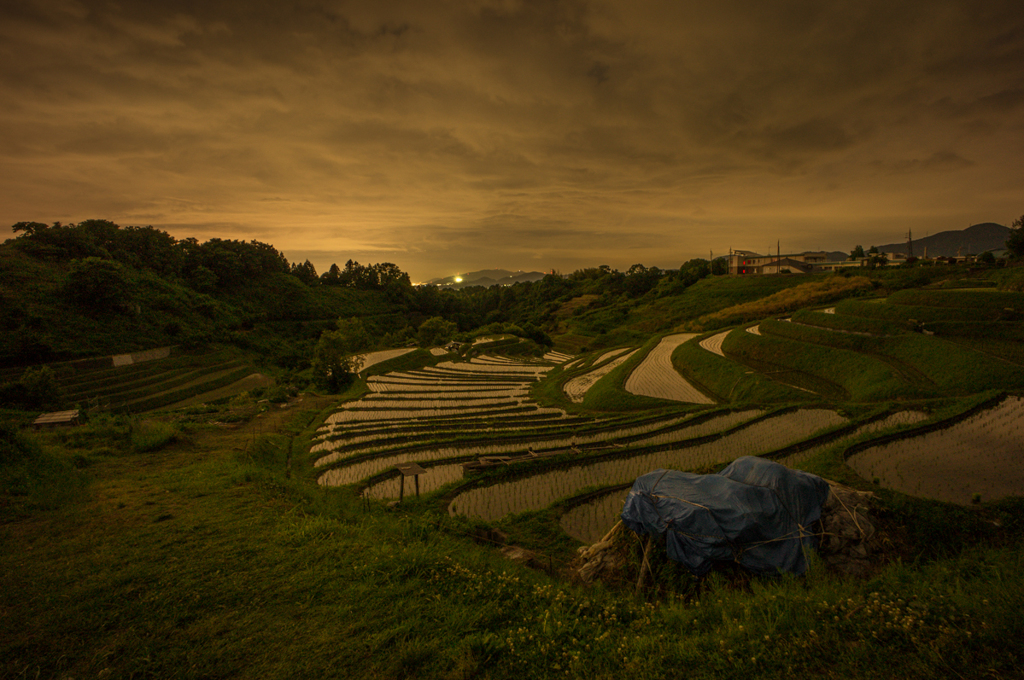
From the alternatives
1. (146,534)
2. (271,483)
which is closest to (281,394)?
(271,483)

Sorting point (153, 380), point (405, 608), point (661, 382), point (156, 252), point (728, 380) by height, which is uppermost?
point (156, 252)

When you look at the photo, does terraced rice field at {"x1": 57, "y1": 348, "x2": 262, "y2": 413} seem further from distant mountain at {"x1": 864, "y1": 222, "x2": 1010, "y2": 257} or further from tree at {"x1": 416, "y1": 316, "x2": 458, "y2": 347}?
distant mountain at {"x1": 864, "y1": 222, "x2": 1010, "y2": 257}

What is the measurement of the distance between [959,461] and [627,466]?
29.0 feet

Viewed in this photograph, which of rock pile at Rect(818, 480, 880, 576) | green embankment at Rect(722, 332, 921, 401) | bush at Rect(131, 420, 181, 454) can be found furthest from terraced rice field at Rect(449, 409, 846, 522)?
bush at Rect(131, 420, 181, 454)

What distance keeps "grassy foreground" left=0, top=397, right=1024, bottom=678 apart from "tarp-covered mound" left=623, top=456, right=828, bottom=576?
0.43 meters

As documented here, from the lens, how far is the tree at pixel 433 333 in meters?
56.5

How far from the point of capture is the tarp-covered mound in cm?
607

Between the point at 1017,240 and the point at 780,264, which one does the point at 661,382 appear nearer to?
the point at 1017,240

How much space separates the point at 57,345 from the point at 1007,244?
7514 centimetres

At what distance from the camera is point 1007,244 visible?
31469 millimetres

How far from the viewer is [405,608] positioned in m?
5.03

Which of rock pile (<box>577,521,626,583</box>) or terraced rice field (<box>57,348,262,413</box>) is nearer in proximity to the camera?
rock pile (<box>577,521,626,583</box>)

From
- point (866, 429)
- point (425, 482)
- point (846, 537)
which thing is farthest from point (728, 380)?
point (425, 482)

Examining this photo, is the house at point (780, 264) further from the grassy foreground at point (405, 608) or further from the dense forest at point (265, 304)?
the grassy foreground at point (405, 608)
